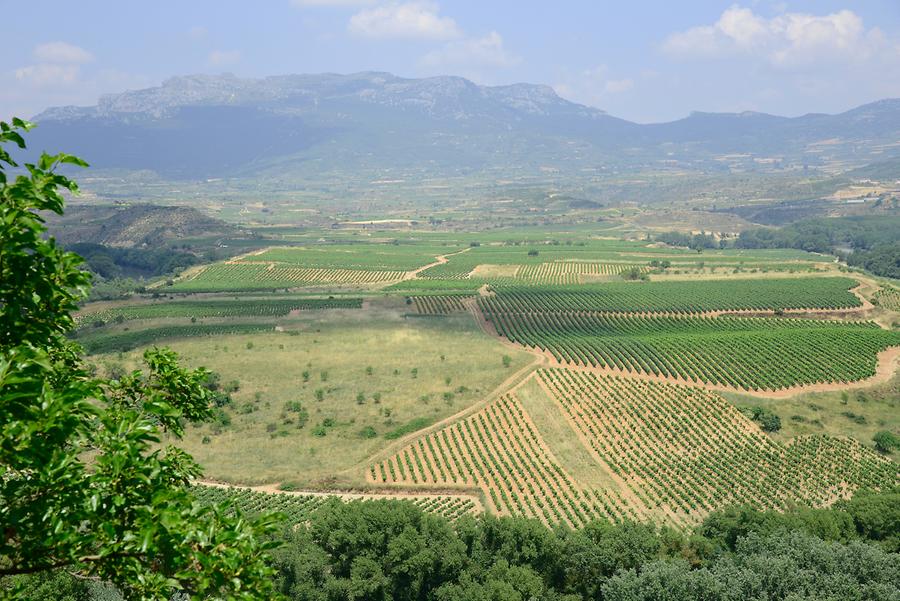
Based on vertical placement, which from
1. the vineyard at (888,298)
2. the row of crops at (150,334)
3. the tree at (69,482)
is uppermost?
the tree at (69,482)

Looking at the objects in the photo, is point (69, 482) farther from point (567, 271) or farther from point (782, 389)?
point (567, 271)

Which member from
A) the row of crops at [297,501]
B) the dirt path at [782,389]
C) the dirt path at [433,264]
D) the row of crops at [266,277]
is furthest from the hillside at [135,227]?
the row of crops at [297,501]

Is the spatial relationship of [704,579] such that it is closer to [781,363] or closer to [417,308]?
[781,363]

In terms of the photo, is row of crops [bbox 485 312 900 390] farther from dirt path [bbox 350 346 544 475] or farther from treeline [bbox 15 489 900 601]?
treeline [bbox 15 489 900 601]

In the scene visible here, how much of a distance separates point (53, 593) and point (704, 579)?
2700 cm

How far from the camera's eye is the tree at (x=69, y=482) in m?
6.42

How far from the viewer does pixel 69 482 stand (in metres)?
6.76

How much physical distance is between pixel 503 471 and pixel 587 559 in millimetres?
19596

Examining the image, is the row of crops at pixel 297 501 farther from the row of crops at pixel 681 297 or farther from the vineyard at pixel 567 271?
the vineyard at pixel 567 271

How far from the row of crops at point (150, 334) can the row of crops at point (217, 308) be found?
274 inches

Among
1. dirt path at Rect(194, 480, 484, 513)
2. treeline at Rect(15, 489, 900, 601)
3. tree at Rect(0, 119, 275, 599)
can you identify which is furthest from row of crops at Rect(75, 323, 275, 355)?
tree at Rect(0, 119, 275, 599)

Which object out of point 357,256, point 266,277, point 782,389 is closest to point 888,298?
point 782,389

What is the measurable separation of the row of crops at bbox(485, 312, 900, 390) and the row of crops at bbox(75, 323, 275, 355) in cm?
3986

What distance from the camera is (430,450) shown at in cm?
5269
